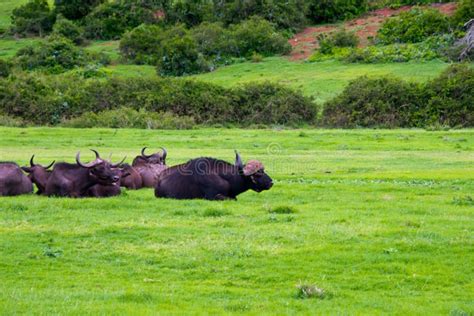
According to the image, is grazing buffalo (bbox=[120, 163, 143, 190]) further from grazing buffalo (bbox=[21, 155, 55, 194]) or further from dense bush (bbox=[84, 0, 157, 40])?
dense bush (bbox=[84, 0, 157, 40])

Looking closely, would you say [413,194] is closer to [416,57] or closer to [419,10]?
[416,57]

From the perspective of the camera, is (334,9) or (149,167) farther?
(334,9)

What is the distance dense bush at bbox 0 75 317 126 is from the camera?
Result: 4728 centimetres

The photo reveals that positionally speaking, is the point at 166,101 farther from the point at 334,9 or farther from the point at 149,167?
the point at 334,9

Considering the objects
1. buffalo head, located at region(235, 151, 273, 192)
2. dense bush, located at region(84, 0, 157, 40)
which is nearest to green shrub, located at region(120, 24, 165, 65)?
dense bush, located at region(84, 0, 157, 40)

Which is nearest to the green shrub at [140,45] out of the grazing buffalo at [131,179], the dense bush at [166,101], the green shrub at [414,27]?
the green shrub at [414,27]

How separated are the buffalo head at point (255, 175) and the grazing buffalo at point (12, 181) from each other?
5.26m

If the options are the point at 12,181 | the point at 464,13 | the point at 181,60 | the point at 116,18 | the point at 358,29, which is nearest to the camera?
the point at 12,181

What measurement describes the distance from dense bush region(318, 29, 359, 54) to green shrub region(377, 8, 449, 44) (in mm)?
2078

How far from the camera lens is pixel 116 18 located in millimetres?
79500

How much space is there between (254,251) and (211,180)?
6581 mm

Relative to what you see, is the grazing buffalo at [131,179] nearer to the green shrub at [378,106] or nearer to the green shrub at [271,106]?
the green shrub at [378,106]

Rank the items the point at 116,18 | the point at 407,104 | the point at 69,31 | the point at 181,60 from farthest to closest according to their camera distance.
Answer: the point at 116,18 < the point at 69,31 < the point at 181,60 < the point at 407,104

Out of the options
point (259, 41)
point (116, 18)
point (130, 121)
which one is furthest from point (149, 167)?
point (116, 18)
